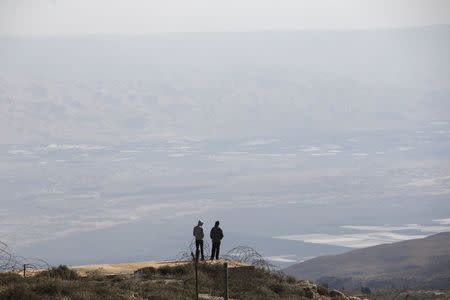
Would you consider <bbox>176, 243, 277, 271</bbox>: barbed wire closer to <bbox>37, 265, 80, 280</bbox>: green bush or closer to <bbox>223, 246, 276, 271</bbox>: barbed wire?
<bbox>223, 246, 276, 271</bbox>: barbed wire

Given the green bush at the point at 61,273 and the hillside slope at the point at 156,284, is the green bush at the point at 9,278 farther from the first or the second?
the green bush at the point at 61,273

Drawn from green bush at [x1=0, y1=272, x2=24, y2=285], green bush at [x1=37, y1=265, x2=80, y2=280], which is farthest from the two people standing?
green bush at [x1=0, y1=272, x2=24, y2=285]

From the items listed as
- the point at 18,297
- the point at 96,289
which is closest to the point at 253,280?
the point at 96,289

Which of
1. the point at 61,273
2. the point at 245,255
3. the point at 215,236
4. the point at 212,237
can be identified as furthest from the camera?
the point at 212,237

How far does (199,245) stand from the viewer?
42.6 meters

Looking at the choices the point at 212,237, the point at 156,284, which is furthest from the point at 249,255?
the point at 212,237

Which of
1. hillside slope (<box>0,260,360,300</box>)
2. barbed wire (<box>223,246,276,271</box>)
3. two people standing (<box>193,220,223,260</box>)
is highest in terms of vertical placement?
two people standing (<box>193,220,223,260</box>)

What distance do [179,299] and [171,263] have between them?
33.1ft

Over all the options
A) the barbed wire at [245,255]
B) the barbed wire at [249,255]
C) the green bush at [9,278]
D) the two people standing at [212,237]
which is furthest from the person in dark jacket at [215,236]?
the green bush at [9,278]

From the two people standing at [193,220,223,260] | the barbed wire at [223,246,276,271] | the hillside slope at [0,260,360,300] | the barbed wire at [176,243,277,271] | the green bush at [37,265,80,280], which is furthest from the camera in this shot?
the two people standing at [193,220,223,260]

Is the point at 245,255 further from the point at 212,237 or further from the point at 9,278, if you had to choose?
the point at 9,278

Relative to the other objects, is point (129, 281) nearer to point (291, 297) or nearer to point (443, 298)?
point (291, 297)

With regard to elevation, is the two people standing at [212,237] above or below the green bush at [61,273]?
above

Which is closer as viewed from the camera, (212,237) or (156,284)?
(156,284)
